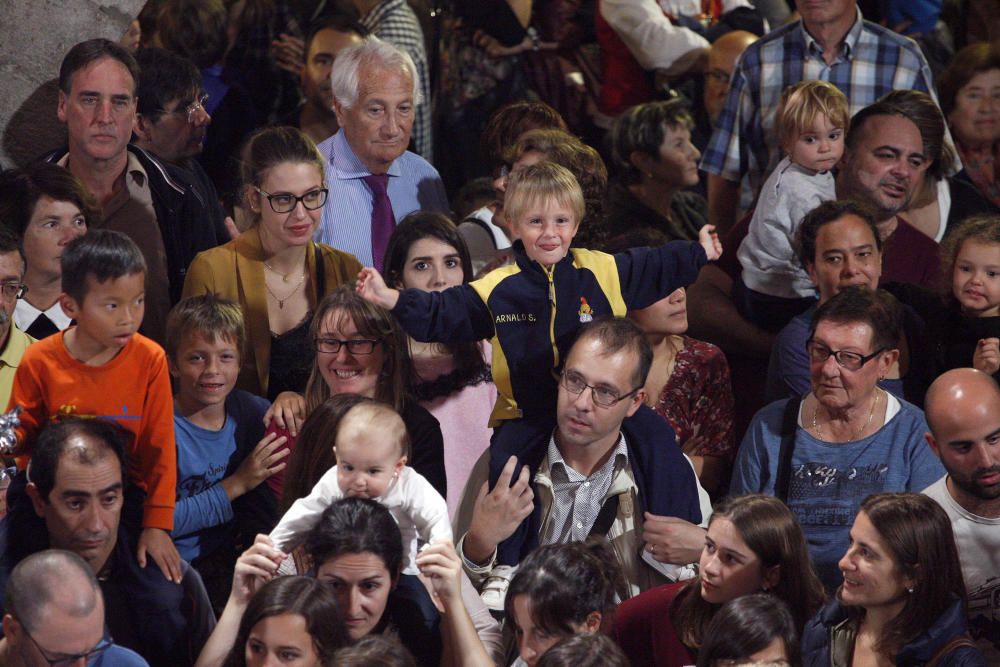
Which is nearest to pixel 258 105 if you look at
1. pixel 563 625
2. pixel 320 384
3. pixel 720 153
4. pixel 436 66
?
pixel 436 66

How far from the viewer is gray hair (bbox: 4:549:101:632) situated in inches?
150

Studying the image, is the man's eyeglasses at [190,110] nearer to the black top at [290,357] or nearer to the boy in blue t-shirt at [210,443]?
the black top at [290,357]

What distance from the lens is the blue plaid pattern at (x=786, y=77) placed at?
631 cm

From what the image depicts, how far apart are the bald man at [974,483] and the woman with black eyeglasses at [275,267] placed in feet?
6.48

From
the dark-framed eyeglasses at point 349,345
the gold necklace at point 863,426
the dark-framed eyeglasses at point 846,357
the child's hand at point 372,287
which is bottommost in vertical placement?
the gold necklace at point 863,426

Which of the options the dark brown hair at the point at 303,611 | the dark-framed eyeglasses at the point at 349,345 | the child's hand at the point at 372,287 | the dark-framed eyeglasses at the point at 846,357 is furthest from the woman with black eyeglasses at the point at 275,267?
the dark-framed eyeglasses at the point at 846,357

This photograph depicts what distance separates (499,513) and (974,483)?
128 centimetres

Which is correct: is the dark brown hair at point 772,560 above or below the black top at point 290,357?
below

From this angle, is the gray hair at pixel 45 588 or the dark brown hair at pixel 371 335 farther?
the dark brown hair at pixel 371 335

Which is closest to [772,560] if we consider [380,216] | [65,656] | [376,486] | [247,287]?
[376,486]

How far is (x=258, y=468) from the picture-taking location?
4.75m

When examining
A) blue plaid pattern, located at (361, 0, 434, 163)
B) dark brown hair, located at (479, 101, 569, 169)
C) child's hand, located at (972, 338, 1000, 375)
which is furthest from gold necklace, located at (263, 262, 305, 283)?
child's hand, located at (972, 338, 1000, 375)

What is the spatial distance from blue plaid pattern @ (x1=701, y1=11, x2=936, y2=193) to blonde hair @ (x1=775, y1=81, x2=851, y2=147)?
0.54 m

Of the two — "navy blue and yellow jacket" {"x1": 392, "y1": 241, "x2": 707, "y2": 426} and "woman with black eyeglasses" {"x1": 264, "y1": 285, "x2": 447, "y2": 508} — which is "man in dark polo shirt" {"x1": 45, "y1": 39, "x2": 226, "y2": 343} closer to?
"woman with black eyeglasses" {"x1": 264, "y1": 285, "x2": 447, "y2": 508}
